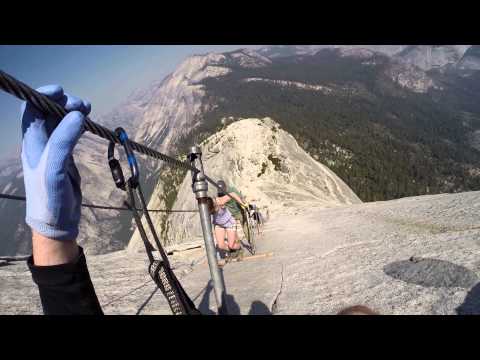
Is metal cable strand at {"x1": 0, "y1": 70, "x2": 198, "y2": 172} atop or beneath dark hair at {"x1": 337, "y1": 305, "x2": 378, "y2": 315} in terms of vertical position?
atop

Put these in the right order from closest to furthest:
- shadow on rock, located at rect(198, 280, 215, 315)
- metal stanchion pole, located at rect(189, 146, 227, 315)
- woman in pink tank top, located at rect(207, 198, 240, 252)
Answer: metal stanchion pole, located at rect(189, 146, 227, 315)
shadow on rock, located at rect(198, 280, 215, 315)
woman in pink tank top, located at rect(207, 198, 240, 252)

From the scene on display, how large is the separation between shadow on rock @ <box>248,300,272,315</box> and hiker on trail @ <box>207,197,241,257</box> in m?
2.91

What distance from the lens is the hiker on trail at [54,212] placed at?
3.29 feet

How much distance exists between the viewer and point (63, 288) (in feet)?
3.55

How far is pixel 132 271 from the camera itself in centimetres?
740

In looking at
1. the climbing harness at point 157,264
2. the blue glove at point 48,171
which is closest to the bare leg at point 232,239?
the climbing harness at point 157,264

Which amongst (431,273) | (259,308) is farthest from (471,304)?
(259,308)

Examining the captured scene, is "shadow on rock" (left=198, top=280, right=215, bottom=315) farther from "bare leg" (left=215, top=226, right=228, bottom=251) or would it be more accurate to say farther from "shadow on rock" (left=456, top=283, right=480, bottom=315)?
"shadow on rock" (left=456, top=283, right=480, bottom=315)

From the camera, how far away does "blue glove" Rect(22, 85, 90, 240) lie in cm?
100

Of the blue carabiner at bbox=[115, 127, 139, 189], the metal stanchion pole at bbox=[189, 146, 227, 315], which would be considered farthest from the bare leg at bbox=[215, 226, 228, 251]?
the blue carabiner at bbox=[115, 127, 139, 189]

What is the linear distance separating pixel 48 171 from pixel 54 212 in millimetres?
139
